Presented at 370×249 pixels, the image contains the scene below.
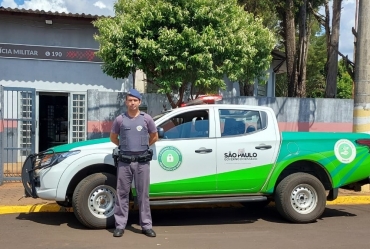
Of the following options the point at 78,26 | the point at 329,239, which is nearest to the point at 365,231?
the point at 329,239

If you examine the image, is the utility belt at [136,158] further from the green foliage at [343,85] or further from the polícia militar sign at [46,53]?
the green foliage at [343,85]

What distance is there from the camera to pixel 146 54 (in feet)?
31.6

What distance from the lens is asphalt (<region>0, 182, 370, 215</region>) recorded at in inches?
326

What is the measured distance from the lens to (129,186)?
6.66 metres

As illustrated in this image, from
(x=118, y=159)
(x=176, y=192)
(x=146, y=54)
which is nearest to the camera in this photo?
(x=118, y=159)

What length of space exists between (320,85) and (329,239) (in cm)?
2818

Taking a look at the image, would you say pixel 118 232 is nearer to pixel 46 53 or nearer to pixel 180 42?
pixel 180 42

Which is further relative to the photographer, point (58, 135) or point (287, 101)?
point (58, 135)

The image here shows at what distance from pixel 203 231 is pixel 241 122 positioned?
69.3 inches

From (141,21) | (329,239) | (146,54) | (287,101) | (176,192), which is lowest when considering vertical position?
(329,239)

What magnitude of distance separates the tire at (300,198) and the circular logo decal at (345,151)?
1.73 feet

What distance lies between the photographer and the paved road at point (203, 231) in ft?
20.8

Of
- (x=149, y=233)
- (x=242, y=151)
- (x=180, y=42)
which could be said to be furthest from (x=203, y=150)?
(x=180, y=42)

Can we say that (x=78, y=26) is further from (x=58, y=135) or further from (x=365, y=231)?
(x=365, y=231)
